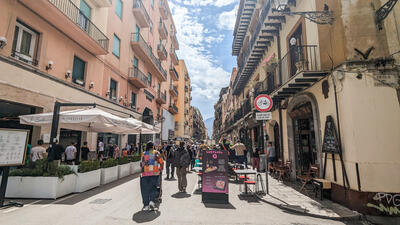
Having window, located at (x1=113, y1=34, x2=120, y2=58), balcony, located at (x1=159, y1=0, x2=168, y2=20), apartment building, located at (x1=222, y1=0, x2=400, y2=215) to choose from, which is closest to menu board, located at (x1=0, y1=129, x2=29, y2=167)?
apartment building, located at (x1=222, y1=0, x2=400, y2=215)

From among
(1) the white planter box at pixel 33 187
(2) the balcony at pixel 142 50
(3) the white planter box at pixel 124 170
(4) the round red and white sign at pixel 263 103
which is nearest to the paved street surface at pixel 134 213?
(1) the white planter box at pixel 33 187

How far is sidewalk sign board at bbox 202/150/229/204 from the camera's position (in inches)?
252

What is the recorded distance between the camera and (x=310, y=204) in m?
6.08

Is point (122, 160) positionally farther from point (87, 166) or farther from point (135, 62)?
point (135, 62)

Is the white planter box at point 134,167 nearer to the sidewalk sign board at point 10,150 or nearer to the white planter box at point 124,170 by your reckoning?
the white planter box at point 124,170

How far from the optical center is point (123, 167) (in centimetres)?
1088

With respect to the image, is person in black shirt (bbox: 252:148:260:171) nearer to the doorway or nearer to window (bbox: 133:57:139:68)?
the doorway

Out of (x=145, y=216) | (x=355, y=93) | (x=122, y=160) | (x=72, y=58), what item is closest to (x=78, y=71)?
(x=72, y=58)

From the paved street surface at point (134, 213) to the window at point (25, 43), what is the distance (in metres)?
6.47

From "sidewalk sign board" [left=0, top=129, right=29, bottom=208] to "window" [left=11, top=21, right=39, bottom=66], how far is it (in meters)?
5.11

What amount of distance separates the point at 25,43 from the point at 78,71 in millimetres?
3431

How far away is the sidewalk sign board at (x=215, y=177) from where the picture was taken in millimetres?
6395

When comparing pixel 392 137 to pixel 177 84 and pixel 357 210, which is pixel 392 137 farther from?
pixel 177 84

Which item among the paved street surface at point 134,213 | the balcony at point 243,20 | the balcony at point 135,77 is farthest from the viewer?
the balcony at point 135,77
